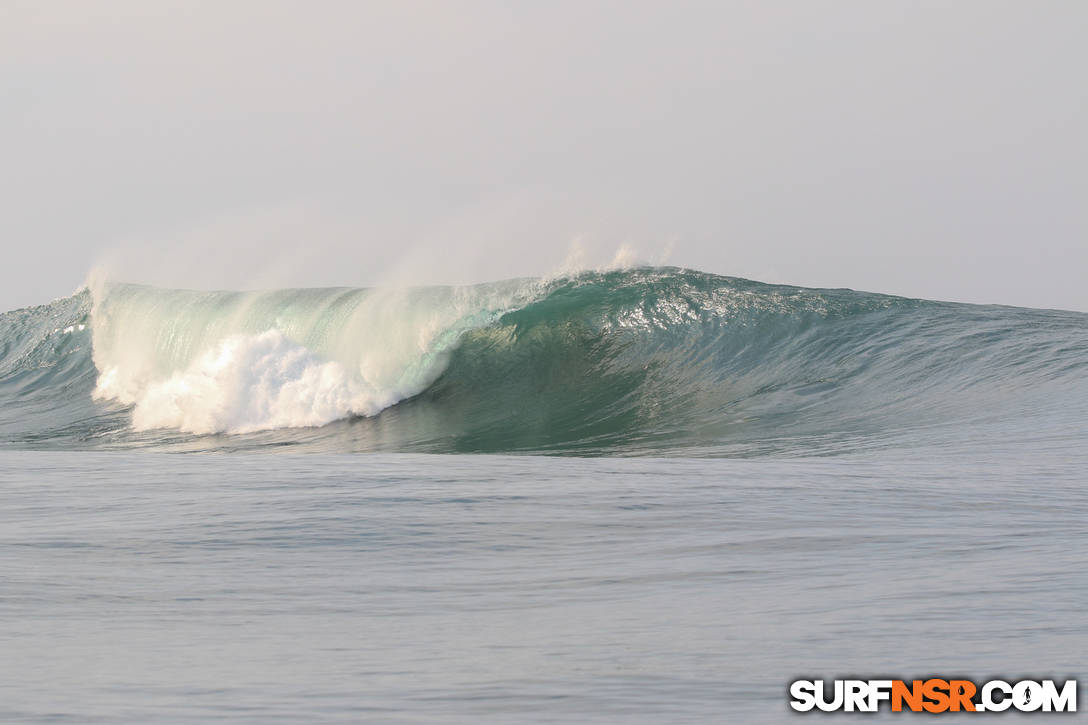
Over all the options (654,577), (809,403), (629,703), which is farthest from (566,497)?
(809,403)

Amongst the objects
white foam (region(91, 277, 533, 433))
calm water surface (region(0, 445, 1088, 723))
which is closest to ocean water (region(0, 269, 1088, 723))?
calm water surface (region(0, 445, 1088, 723))

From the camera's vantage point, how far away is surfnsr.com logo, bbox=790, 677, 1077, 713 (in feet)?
9.30

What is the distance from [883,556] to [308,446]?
9.21 meters

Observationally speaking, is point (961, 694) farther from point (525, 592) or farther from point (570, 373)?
point (570, 373)

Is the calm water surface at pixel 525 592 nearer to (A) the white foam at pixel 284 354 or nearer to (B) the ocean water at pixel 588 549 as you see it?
(B) the ocean water at pixel 588 549

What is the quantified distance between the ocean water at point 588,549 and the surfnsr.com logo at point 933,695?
80mm

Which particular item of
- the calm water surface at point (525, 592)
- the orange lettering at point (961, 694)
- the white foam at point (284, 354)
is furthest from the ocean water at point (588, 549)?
the white foam at point (284, 354)

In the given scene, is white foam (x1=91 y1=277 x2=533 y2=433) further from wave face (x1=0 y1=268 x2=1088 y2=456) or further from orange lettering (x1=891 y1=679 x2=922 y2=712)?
orange lettering (x1=891 y1=679 x2=922 y2=712)

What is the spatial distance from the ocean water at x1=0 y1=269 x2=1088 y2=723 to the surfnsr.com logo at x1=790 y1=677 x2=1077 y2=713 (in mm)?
80

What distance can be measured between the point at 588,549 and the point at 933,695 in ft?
7.17

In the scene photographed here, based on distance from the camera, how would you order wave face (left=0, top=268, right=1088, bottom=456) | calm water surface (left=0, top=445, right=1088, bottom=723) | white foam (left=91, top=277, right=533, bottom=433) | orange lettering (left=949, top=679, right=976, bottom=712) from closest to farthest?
orange lettering (left=949, top=679, right=976, bottom=712) < calm water surface (left=0, top=445, right=1088, bottom=723) < wave face (left=0, top=268, right=1088, bottom=456) < white foam (left=91, top=277, right=533, bottom=433)

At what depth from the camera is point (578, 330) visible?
53.4ft

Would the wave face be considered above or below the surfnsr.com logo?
above

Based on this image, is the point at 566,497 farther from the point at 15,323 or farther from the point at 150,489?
the point at 15,323
